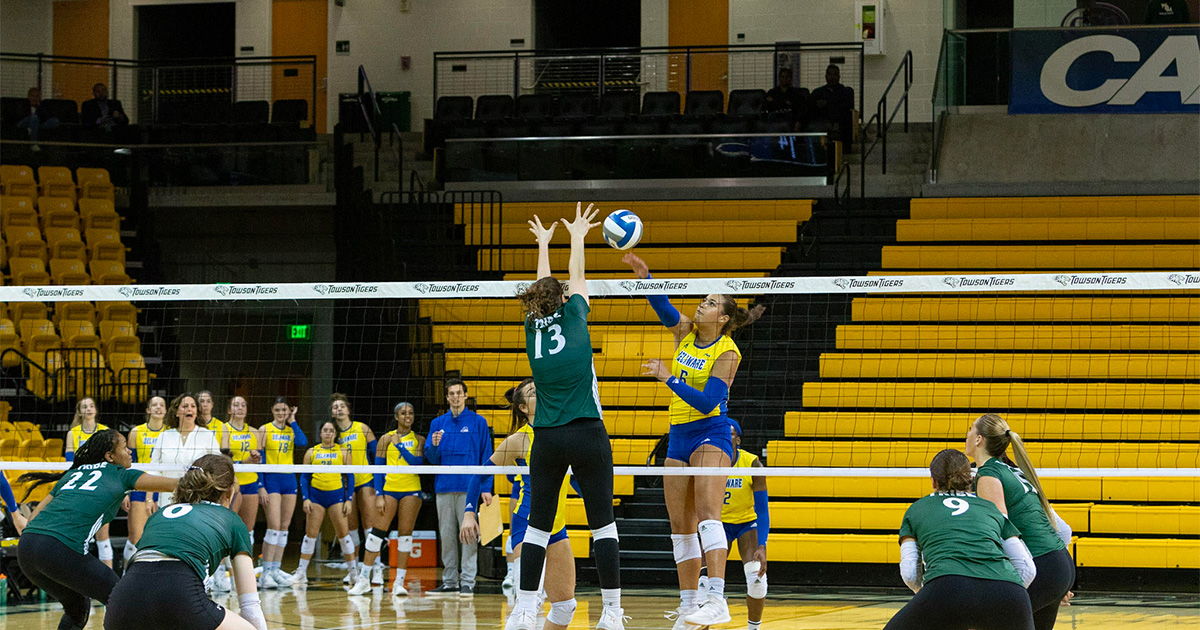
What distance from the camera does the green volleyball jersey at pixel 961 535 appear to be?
5105 mm

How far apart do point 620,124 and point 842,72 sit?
3.59 metres

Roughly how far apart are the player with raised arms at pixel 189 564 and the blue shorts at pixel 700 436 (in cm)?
246

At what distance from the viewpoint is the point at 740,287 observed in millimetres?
8000

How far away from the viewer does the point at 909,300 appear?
1395cm

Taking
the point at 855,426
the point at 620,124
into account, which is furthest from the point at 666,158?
the point at 855,426

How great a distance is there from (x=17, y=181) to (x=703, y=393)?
1302cm

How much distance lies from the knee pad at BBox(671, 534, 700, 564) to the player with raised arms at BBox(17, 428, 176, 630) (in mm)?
2641

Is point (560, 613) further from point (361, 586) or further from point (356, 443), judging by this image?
point (356, 443)

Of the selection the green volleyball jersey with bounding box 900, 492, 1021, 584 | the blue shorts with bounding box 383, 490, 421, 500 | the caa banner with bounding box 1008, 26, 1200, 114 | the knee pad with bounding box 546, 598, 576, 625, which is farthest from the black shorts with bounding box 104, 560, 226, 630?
the caa banner with bounding box 1008, 26, 1200, 114

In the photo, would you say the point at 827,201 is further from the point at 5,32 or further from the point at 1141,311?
the point at 5,32

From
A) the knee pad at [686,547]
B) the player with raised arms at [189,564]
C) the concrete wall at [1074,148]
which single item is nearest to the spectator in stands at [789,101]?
the concrete wall at [1074,148]

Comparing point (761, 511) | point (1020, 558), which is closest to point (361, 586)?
point (761, 511)

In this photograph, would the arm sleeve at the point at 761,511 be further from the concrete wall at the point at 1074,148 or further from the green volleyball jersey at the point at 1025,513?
the concrete wall at the point at 1074,148

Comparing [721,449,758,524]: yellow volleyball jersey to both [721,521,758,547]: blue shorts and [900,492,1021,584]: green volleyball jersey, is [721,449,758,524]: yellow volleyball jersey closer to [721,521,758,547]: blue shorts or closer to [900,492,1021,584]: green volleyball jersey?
[721,521,758,547]: blue shorts
